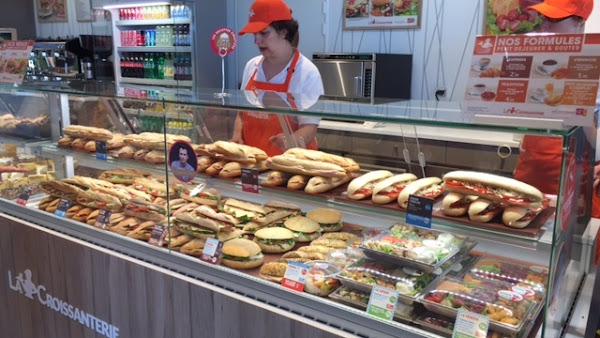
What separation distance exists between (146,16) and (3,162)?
4639 millimetres

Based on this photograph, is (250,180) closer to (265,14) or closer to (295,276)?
(295,276)

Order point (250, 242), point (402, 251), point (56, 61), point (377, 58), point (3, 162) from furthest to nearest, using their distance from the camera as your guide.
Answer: point (56, 61) → point (377, 58) → point (3, 162) → point (250, 242) → point (402, 251)

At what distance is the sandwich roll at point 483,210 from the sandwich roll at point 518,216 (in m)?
0.04

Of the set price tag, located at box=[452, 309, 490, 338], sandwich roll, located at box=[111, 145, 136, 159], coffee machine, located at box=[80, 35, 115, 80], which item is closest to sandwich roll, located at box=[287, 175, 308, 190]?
price tag, located at box=[452, 309, 490, 338]

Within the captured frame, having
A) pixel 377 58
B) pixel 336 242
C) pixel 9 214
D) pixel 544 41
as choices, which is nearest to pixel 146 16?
pixel 377 58

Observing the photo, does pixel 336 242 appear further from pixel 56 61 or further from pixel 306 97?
pixel 56 61

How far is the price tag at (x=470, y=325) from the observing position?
4.41ft

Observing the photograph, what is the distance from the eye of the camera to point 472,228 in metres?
1.50

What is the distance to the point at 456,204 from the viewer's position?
1.56 m

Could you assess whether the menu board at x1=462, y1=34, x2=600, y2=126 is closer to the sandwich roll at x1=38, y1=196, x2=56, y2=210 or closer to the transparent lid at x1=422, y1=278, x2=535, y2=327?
the transparent lid at x1=422, y1=278, x2=535, y2=327

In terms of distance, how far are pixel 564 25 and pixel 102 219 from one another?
209 cm

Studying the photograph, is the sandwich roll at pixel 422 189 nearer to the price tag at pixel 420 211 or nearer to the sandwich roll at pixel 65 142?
the price tag at pixel 420 211

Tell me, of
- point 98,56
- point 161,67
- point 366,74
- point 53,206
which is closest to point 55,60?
point 98,56

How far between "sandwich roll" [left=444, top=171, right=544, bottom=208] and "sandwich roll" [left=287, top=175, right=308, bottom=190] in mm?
536
